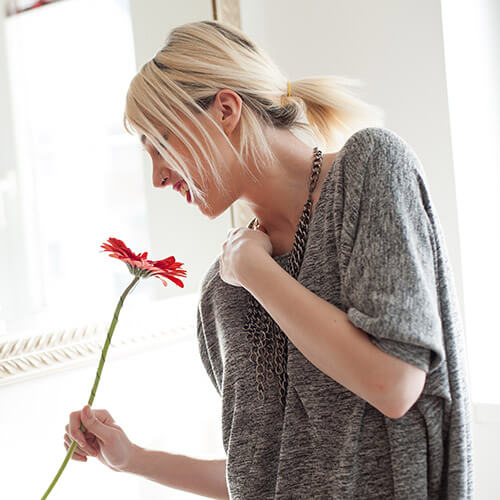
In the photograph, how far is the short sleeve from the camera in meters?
0.65

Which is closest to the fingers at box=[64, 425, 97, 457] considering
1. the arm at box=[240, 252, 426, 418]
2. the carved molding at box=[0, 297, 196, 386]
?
the carved molding at box=[0, 297, 196, 386]

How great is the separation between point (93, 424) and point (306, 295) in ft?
1.33

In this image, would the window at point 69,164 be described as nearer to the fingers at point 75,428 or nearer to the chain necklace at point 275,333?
the fingers at point 75,428

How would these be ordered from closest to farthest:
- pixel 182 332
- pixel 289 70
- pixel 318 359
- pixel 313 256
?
pixel 318 359 → pixel 313 256 → pixel 182 332 → pixel 289 70

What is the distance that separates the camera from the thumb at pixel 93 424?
0.86m

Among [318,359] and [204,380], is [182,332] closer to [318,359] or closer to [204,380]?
[204,380]

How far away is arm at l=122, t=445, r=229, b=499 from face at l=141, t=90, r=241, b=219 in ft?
1.31

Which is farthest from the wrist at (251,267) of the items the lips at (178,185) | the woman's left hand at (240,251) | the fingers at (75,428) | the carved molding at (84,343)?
the carved molding at (84,343)

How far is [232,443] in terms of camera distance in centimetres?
89

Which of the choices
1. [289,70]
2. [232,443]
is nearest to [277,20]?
[289,70]

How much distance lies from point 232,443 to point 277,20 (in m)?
1.06

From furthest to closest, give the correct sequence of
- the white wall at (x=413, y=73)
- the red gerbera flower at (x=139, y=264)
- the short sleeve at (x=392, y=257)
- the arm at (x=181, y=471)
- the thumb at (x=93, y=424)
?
1. the white wall at (x=413, y=73)
2. the arm at (x=181, y=471)
3. the thumb at (x=93, y=424)
4. the red gerbera flower at (x=139, y=264)
5. the short sleeve at (x=392, y=257)

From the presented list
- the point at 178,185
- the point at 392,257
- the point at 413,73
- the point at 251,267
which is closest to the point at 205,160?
the point at 178,185

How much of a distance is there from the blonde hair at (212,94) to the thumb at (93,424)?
1.13ft
